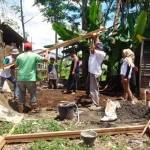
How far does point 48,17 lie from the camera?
38.8 metres

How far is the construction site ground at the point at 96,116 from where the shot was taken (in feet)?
28.7

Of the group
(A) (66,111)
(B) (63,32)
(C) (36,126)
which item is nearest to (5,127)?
(C) (36,126)

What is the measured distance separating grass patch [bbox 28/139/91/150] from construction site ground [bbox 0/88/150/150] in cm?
24

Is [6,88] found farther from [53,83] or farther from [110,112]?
[110,112]

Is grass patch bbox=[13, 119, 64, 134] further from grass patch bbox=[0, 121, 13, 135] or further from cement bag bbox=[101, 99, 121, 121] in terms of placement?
cement bag bbox=[101, 99, 121, 121]

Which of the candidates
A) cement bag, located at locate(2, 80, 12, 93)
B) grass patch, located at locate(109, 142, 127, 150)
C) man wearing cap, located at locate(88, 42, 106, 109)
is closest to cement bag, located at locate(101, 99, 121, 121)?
man wearing cap, located at locate(88, 42, 106, 109)

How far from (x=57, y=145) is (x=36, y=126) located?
5.26 ft

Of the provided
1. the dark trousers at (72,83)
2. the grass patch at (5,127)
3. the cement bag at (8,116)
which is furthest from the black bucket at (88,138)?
the dark trousers at (72,83)

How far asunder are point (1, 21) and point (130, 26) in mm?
11271

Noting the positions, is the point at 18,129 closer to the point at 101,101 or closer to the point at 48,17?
the point at 101,101

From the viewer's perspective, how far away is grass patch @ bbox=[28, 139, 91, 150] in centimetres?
818

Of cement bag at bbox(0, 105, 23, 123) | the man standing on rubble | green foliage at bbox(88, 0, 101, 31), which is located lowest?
cement bag at bbox(0, 105, 23, 123)

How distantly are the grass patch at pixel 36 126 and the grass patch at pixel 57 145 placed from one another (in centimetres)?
89

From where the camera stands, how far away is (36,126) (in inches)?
387
